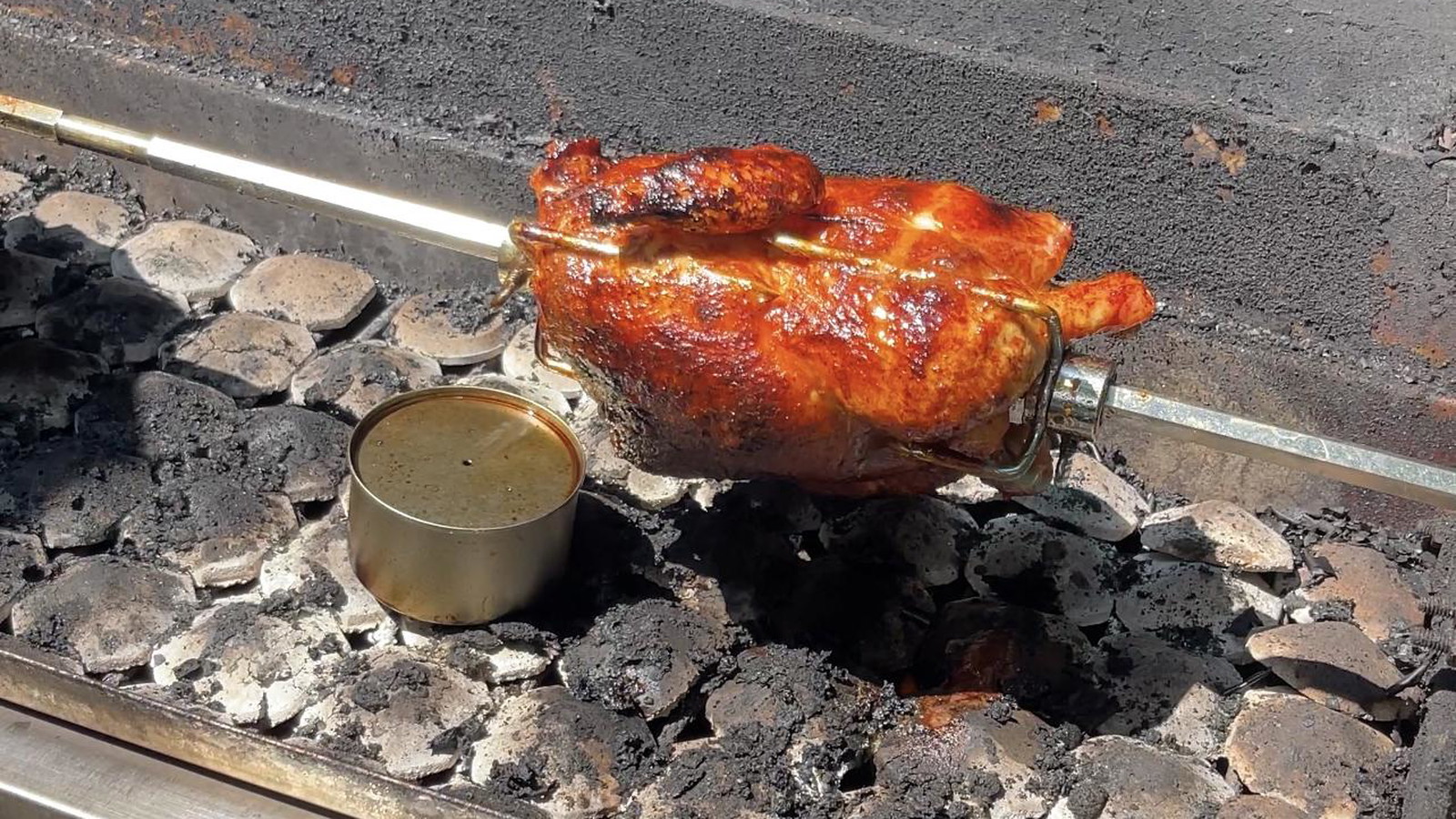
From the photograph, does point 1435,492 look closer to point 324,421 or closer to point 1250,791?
point 1250,791

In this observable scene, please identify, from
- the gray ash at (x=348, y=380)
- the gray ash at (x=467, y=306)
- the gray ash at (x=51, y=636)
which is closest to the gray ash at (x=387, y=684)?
the gray ash at (x=51, y=636)

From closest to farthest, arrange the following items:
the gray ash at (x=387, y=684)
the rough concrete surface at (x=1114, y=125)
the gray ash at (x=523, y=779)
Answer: the gray ash at (x=523, y=779)
the gray ash at (x=387, y=684)
the rough concrete surface at (x=1114, y=125)

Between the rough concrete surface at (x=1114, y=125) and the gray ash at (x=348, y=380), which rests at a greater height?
the rough concrete surface at (x=1114, y=125)

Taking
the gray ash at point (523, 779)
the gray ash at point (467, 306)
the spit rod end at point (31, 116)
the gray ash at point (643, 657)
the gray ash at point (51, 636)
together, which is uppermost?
the spit rod end at point (31, 116)

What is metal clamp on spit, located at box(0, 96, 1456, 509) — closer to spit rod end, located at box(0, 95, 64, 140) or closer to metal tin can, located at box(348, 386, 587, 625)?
spit rod end, located at box(0, 95, 64, 140)

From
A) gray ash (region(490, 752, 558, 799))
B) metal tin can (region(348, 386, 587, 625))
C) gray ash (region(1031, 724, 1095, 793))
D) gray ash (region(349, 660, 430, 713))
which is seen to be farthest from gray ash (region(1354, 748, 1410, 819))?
gray ash (region(349, 660, 430, 713))

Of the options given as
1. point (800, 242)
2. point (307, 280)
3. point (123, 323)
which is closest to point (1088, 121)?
point (800, 242)

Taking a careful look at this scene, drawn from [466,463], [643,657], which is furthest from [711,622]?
[466,463]

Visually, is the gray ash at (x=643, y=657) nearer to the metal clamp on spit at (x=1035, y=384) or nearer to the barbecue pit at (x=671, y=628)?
the barbecue pit at (x=671, y=628)
